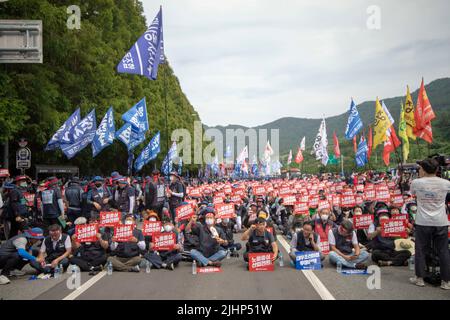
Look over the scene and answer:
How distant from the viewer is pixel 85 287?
313 inches

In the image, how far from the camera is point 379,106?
2670 cm

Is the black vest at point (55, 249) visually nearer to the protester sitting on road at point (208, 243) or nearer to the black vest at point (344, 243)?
the protester sitting on road at point (208, 243)

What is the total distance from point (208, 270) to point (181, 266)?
0.99 meters

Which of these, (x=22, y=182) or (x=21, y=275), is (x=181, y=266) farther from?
(x=22, y=182)

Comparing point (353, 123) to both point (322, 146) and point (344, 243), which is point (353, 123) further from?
point (344, 243)

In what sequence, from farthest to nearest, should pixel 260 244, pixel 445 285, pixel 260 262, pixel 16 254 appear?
pixel 260 244
pixel 260 262
pixel 16 254
pixel 445 285

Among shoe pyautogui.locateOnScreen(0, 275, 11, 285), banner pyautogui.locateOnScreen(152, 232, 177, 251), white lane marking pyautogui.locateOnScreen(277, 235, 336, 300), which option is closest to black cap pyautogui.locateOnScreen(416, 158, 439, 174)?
white lane marking pyautogui.locateOnScreen(277, 235, 336, 300)

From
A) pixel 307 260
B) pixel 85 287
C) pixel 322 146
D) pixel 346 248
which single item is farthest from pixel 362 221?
pixel 322 146

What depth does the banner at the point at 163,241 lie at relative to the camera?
10.0 metres

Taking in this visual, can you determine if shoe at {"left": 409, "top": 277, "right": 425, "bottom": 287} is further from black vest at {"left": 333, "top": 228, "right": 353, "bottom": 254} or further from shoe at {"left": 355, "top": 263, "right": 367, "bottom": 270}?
black vest at {"left": 333, "top": 228, "right": 353, "bottom": 254}

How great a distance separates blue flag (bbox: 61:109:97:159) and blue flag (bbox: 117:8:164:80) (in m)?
5.03

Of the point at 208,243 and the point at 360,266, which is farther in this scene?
the point at 208,243

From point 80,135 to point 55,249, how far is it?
9664 millimetres

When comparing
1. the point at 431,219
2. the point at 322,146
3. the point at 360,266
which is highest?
the point at 322,146
